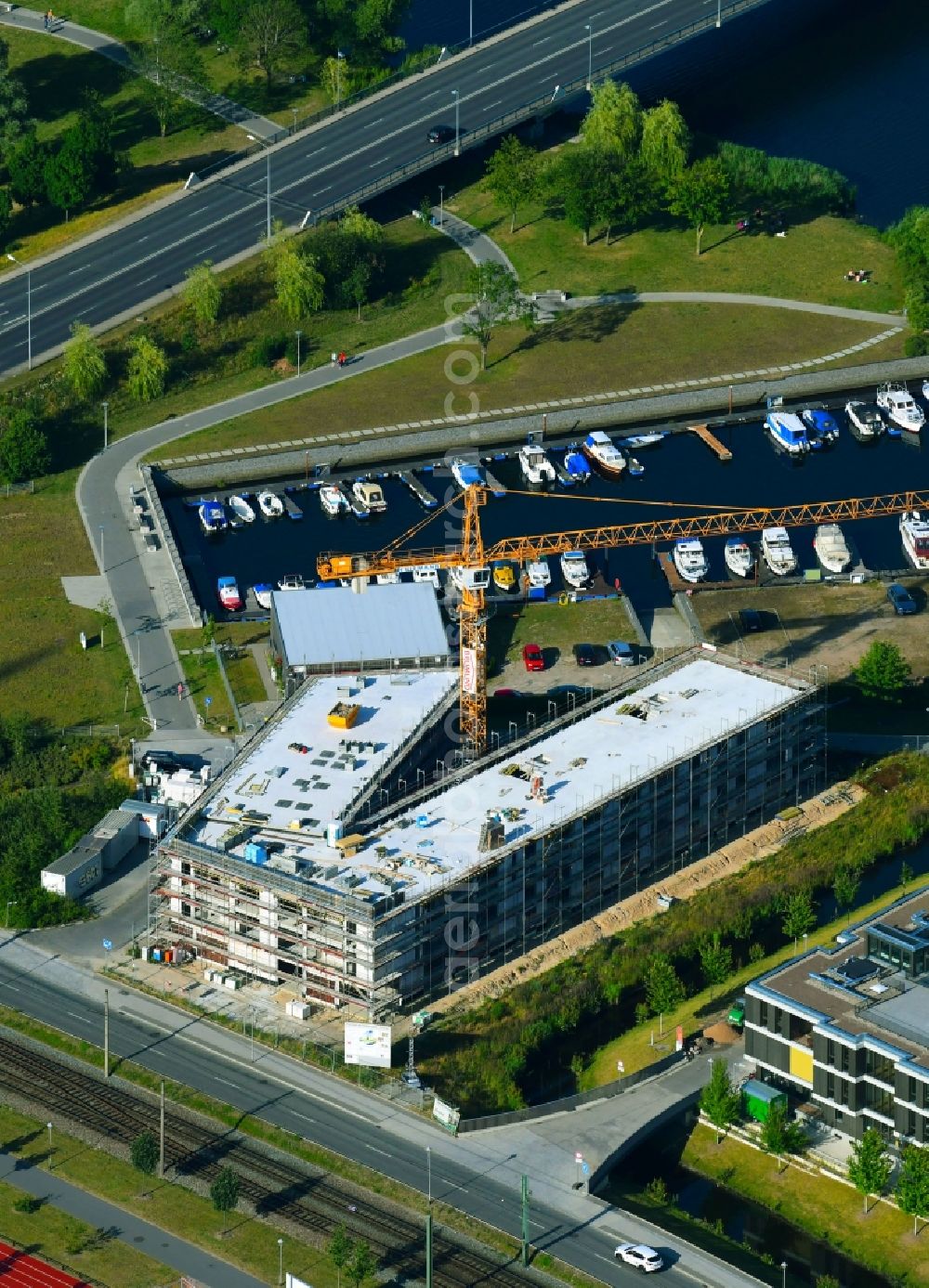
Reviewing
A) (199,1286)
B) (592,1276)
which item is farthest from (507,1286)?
(199,1286)

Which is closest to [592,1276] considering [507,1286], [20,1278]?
[507,1286]

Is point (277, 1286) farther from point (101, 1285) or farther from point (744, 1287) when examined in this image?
point (744, 1287)

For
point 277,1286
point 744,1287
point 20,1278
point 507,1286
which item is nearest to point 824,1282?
point 744,1287

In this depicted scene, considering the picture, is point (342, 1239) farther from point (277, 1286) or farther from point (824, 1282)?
point (824, 1282)

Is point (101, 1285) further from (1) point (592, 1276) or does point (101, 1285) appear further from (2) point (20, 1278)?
(1) point (592, 1276)
